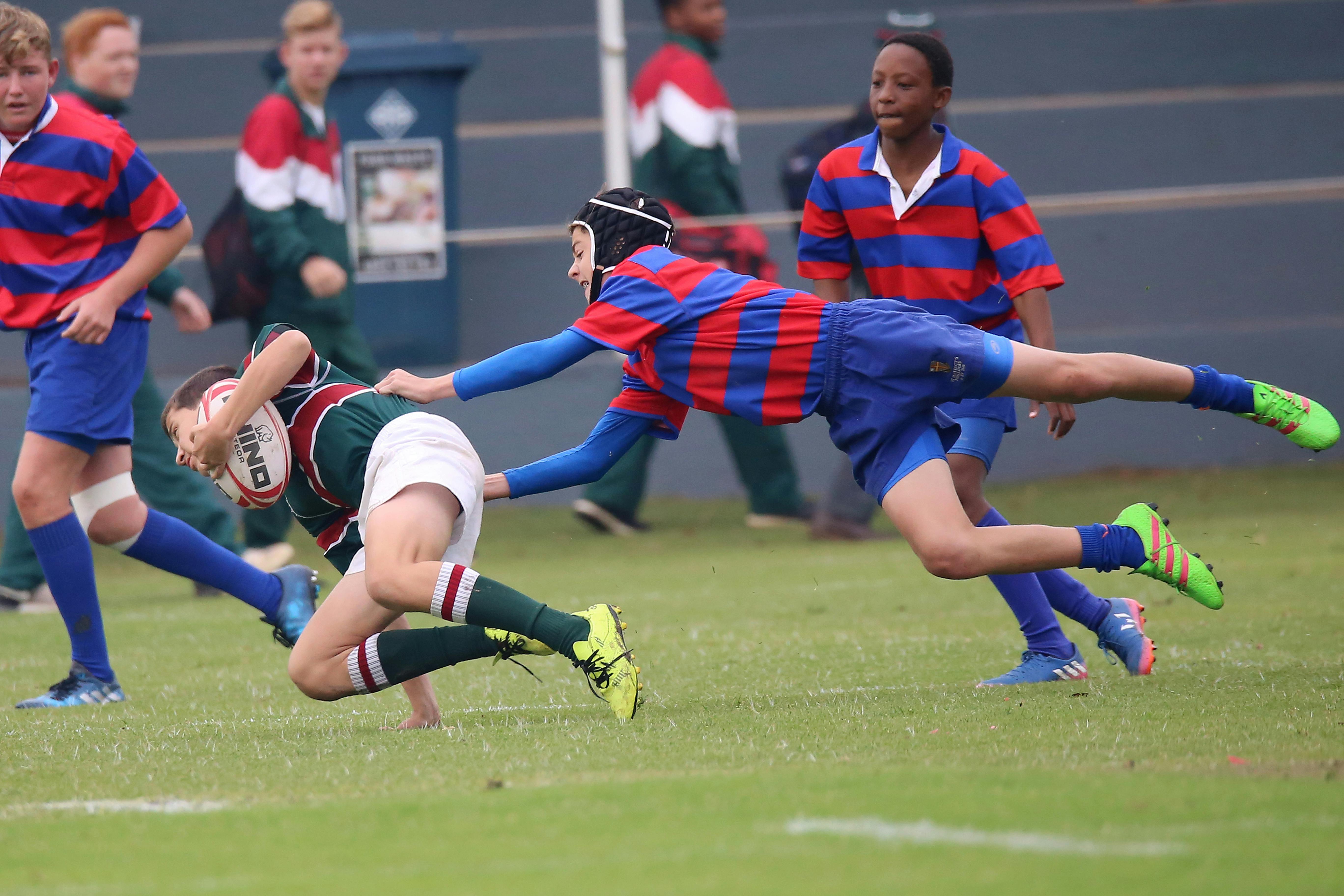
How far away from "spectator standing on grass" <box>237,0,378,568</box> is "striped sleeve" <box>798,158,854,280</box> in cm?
407

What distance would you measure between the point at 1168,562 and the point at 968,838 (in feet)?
5.73

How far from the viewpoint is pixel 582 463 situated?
435 cm

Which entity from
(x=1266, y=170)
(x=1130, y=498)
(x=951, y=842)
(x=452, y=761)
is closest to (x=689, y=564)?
(x=1130, y=498)

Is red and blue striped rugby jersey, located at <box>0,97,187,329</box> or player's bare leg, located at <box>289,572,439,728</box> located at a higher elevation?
red and blue striped rugby jersey, located at <box>0,97,187,329</box>

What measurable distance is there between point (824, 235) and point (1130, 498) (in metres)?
6.11

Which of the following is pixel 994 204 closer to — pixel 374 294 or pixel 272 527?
pixel 272 527

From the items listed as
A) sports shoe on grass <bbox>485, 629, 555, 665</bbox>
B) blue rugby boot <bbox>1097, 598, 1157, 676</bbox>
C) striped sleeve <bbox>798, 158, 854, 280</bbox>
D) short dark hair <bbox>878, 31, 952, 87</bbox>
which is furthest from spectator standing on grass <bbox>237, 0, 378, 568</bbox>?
blue rugby boot <bbox>1097, 598, 1157, 676</bbox>

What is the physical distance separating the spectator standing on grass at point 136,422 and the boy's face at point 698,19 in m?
3.26

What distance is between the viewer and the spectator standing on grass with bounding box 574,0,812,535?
384 inches

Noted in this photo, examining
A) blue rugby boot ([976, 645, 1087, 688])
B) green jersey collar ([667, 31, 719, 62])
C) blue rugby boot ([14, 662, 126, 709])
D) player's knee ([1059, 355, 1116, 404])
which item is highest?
green jersey collar ([667, 31, 719, 62])

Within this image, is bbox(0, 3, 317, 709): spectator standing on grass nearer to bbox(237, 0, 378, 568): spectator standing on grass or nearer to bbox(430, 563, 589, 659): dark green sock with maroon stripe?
bbox(430, 563, 589, 659): dark green sock with maroon stripe

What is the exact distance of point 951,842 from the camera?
268cm

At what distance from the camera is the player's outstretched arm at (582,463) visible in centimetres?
430

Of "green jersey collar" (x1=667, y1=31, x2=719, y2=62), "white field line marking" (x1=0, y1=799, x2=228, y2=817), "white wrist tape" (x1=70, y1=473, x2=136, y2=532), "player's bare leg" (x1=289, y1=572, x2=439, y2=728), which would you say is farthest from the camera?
"green jersey collar" (x1=667, y1=31, x2=719, y2=62)
